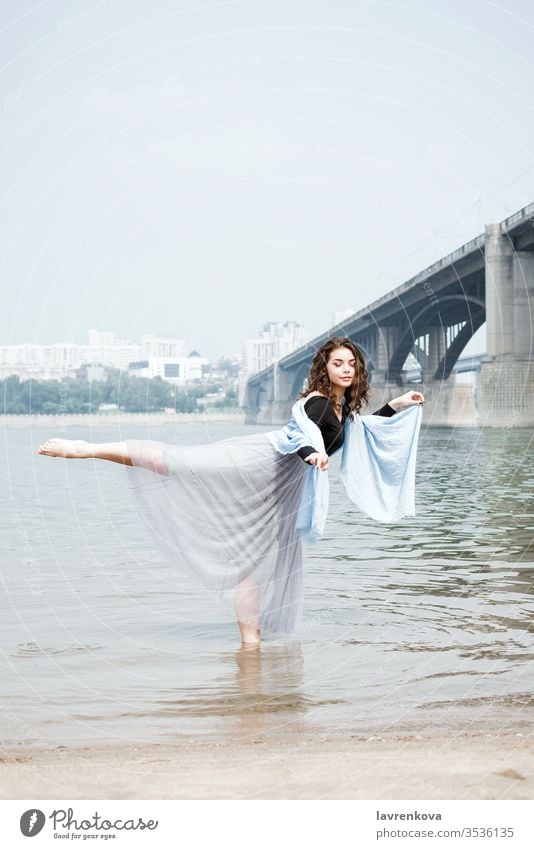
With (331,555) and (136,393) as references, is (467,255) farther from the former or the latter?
(331,555)

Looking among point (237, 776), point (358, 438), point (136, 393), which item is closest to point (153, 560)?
point (358, 438)

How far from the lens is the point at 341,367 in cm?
683

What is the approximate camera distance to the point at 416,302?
58719 millimetres

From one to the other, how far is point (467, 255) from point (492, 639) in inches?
1979

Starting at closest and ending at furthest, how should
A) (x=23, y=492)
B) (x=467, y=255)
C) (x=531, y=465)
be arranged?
(x=23, y=492), (x=531, y=465), (x=467, y=255)

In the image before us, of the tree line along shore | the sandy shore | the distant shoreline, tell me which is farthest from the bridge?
the sandy shore

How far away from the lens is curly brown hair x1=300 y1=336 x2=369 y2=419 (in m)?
6.87

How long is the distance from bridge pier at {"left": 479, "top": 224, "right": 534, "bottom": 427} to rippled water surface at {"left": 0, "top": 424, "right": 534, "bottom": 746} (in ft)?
131

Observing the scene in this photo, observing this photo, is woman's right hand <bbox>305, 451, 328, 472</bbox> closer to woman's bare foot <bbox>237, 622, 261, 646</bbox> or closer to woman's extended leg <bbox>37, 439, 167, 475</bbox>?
woman's extended leg <bbox>37, 439, 167, 475</bbox>

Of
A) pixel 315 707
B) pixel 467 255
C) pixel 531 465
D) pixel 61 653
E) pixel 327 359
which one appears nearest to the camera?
pixel 315 707

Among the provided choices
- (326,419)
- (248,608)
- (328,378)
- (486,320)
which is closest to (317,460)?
(326,419)

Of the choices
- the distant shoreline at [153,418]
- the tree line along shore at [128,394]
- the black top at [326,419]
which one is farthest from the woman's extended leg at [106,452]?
the tree line along shore at [128,394]

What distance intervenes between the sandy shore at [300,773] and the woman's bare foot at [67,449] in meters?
2.03

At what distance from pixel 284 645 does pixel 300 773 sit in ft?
12.0
